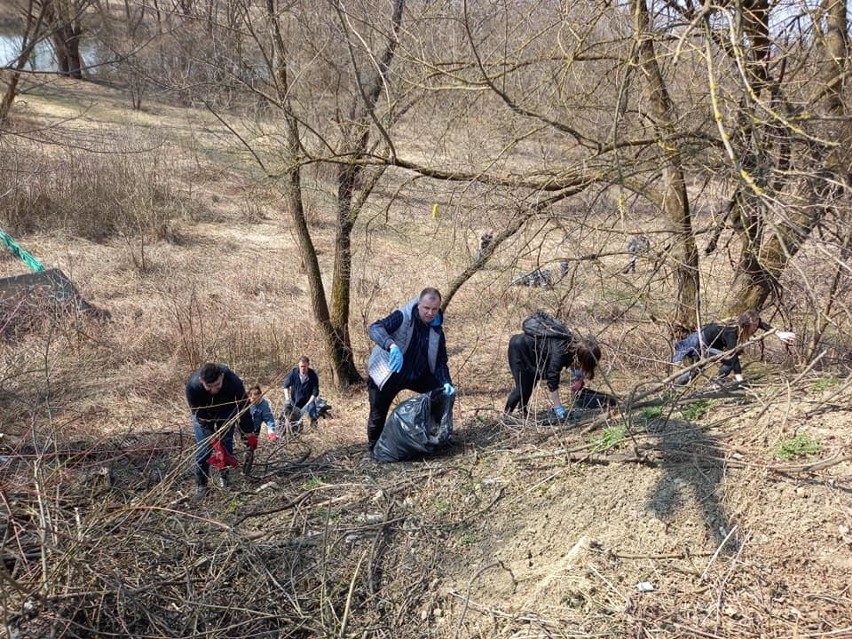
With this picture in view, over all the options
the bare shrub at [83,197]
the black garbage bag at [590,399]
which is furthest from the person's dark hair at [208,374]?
the bare shrub at [83,197]

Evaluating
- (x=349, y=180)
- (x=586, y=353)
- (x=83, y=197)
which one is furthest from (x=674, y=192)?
(x=83, y=197)

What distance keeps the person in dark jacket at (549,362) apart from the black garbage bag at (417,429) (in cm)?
76

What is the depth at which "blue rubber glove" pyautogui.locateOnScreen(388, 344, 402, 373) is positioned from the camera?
164 inches

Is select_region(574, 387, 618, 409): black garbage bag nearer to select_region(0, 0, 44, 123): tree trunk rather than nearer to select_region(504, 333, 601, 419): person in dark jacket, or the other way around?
select_region(504, 333, 601, 419): person in dark jacket

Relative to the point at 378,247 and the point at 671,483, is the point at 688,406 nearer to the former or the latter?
the point at 671,483

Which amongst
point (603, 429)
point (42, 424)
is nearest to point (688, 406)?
point (603, 429)

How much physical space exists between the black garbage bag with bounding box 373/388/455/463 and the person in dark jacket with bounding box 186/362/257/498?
2.99 ft

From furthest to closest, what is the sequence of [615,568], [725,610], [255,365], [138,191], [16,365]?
[138,191]
[255,365]
[16,365]
[615,568]
[725,610]

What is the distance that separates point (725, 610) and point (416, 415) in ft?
7.05

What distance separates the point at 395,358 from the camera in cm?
419

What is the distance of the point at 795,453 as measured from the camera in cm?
299

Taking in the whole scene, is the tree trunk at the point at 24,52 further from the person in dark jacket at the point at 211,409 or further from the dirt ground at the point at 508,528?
the dirt ground at the point at 508,528

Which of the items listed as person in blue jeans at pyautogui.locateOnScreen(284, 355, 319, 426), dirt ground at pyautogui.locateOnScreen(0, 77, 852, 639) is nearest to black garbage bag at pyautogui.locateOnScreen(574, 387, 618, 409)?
dirt ground at pyautogui.locateOnScreen(0, 77, 852, 639)

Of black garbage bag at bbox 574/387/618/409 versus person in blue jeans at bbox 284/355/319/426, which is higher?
black garbage bag at bbox 574/387/618/409
